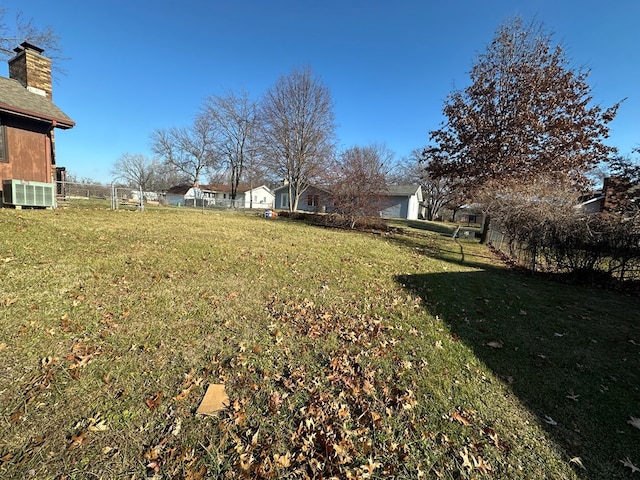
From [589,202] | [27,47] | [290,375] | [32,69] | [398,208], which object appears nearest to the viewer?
[290,375]

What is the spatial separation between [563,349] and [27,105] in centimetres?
1698

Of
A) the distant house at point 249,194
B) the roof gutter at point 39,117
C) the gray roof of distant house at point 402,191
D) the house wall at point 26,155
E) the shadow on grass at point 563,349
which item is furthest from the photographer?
the distant house at point 249,194

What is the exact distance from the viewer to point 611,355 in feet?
13.0

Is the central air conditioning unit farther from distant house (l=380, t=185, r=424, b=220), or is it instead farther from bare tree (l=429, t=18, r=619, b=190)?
distant house (l=380, t=185, r=424, b=220)

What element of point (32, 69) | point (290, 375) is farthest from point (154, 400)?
point (32, 69)

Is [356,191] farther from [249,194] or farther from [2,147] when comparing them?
[249,194]

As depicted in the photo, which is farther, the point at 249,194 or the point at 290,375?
the point at 249,194

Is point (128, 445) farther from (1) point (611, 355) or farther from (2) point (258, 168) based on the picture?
(2) point (258, 168)

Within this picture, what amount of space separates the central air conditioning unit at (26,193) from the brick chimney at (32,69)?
5.36 metres

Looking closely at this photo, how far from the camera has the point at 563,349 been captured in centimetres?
406

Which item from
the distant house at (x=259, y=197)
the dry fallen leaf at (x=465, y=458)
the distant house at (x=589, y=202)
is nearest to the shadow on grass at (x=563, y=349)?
the dry fallen leaf at (x=465, y=458)

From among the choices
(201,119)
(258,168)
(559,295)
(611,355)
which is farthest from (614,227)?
(201,119)

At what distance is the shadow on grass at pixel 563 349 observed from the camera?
2.55 metres

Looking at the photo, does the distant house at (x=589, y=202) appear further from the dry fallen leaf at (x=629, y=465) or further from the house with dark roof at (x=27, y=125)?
the house with dark roof at (x=27, y=125)
